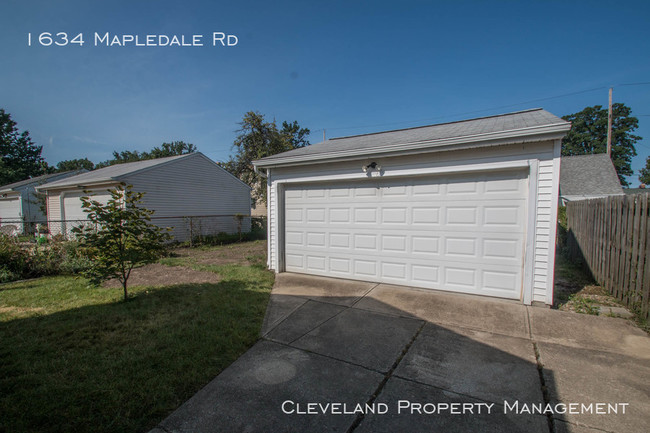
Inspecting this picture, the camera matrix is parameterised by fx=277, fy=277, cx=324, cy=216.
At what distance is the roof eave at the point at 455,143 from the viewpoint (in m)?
3.99

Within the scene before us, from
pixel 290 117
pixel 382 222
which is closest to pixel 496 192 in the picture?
pixel 382 222

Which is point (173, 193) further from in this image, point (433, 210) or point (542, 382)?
point (542, 382)

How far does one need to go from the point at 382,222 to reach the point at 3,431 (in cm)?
507

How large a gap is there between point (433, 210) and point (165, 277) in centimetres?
598

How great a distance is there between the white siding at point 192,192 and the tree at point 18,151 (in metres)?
30.7

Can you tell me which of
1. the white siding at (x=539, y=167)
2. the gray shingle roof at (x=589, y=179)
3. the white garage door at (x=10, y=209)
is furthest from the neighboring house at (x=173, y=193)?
the gray shingle roof at (x=589, y=179)

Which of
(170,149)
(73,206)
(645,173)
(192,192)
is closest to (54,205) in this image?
(73,206)

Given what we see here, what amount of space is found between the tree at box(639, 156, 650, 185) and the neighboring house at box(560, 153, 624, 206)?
4022 cm

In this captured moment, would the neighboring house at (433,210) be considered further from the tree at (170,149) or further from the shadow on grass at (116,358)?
the tree at (170,149)

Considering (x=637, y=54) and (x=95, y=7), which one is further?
(x=637, y=54)

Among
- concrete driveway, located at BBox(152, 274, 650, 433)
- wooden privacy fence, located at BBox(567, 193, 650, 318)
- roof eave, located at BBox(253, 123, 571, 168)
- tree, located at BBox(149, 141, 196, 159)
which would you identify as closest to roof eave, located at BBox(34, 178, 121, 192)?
roof eave, located at BBox(253, 123, 571, 168)

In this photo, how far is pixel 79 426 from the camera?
6.33ft

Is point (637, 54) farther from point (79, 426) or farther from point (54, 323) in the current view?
point (54, 323)

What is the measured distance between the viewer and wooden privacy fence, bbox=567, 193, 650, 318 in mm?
3748
